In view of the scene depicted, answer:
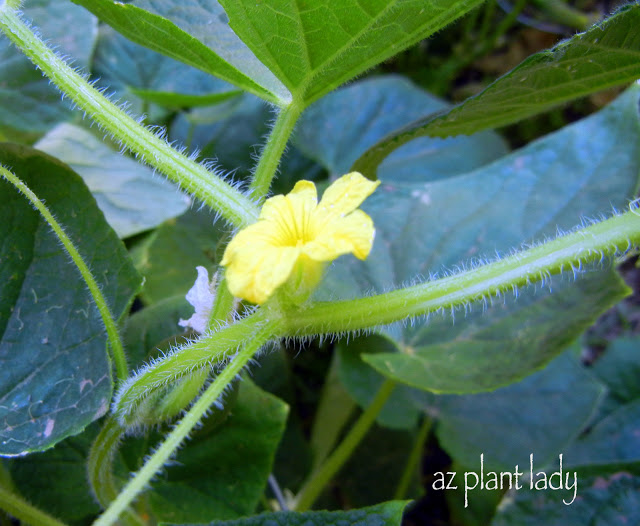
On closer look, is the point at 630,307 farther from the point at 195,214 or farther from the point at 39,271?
the point at 39,271

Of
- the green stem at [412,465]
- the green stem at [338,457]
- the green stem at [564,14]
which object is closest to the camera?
the green stem at [338,457]

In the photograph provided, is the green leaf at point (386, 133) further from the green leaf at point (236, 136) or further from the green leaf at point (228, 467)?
the green leaf at point (228, 467)

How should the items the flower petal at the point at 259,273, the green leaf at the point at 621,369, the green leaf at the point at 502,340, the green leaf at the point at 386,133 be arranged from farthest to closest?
the green leaf at the point at 386,133, the green leaf at the point at 621,369, the green leaf at the point at 502,340, the flower petal at the point at 259,273

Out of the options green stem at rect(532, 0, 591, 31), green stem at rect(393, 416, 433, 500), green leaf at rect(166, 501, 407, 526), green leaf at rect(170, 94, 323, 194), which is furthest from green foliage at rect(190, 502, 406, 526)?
green stem at rect(532, 0, 591, 31)

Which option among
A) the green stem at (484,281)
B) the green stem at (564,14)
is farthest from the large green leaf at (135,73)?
the green stem at (564,14)

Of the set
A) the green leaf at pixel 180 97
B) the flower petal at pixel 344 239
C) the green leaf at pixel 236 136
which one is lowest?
the flower petal at pixel 344 239

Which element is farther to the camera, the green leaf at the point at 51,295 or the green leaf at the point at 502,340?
the green leaf at the point at 502,340

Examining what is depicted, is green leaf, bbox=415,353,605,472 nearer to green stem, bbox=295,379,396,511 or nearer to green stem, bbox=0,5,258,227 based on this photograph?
green stem, bbox=295,379,396,511

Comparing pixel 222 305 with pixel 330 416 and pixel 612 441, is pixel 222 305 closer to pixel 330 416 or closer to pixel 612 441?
pixel 330 416
